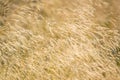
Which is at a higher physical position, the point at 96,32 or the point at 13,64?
the point at 96,32

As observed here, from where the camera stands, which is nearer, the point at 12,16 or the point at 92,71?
the point at 92,71

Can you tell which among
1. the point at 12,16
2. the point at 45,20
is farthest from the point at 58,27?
the point at 12,16

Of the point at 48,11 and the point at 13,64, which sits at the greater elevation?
the point at 48,11

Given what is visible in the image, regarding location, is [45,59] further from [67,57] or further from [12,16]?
[12,16]

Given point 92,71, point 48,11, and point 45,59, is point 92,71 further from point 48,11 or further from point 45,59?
point 48,11

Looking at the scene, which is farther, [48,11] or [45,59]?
[48,11]

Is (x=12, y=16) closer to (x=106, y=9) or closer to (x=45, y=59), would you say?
(x=45, y=59)

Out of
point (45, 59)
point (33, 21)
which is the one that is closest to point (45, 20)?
point (33, 21)
